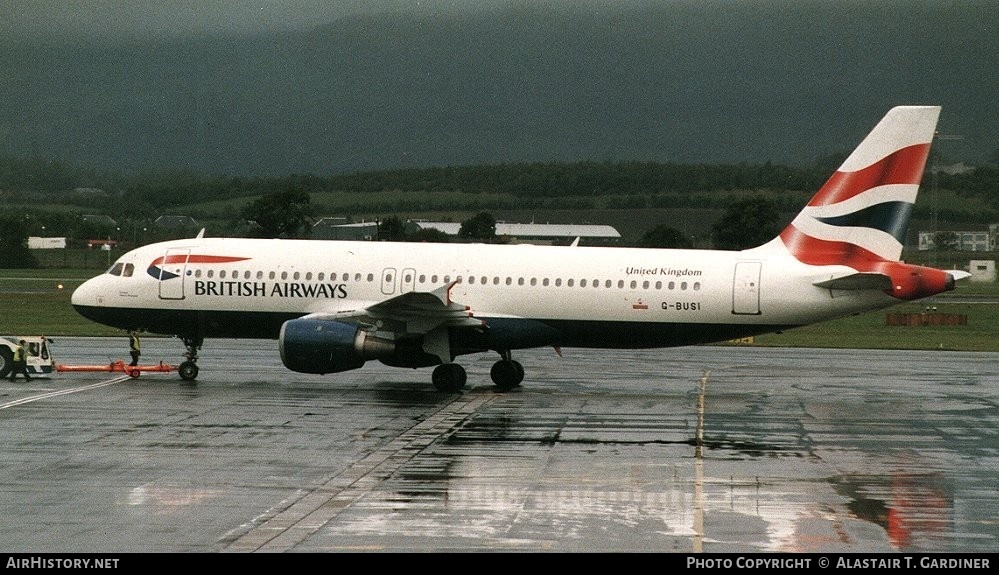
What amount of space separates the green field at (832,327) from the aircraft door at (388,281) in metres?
20.4

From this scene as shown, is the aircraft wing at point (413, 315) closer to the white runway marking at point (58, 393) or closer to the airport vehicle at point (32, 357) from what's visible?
the white runway marking at point (58, 393)

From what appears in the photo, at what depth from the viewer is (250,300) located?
31922mm

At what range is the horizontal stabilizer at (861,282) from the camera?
29406 millimetres

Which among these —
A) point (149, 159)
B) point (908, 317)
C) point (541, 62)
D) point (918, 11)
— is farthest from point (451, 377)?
point (541, 62)

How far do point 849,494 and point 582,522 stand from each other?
449 cm

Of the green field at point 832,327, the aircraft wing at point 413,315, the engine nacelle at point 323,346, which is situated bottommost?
the green field at point 832,327

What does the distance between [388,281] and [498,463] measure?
12.7 metres

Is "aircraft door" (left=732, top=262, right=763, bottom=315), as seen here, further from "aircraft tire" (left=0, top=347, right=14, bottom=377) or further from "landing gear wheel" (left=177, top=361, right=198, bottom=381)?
"aircraft tire" (left=0, top=347, right=14, bottom=377)

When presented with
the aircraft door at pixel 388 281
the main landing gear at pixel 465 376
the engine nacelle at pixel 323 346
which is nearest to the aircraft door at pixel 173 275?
the engine nacelle at pixel 323 346

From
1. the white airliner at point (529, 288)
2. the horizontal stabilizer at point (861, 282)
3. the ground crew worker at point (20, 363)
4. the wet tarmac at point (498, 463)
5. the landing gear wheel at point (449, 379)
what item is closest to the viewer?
the wet tarmac at point (498, 463)

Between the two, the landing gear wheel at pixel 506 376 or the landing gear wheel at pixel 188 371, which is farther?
the landing gear wheel at pixel 188 371

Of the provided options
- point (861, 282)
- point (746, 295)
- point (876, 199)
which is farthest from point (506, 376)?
point (876, 199)
